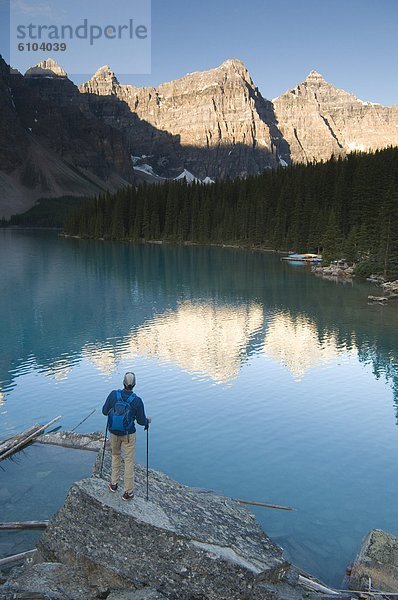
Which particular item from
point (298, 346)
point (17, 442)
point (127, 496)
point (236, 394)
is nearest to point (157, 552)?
point (127, 496)

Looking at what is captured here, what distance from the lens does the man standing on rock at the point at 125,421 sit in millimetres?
12195

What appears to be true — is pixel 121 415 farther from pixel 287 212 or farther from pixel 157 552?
pixel 287 212

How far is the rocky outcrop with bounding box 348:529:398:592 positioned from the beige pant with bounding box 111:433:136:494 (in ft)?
19.3

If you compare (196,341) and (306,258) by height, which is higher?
(306,258)

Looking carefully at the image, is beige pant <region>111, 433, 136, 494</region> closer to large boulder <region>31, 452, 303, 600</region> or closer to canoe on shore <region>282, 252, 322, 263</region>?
large boulder <region>31, 452, 303, 600</region>

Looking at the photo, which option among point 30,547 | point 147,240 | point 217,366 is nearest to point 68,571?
point 30,547

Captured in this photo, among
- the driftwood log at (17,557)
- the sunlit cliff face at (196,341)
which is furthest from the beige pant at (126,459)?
the sunlit cliff face at (196,341)

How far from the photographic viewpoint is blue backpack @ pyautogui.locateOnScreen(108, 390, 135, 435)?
12.4 metres

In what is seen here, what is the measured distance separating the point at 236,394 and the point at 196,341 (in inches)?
486

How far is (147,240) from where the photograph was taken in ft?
A: 578

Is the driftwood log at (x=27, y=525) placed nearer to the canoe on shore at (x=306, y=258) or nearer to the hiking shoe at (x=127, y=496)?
the hiking shoe at (x=127, y=496)

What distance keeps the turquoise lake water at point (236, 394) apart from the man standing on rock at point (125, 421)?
4.45m

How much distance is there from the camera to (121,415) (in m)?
12.4

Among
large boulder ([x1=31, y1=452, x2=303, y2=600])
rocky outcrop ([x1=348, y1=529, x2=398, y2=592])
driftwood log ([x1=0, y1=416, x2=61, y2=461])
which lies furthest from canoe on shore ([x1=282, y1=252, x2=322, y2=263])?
large boulder ([x1=31, y1=452, x2=303, y2=600])
